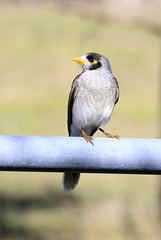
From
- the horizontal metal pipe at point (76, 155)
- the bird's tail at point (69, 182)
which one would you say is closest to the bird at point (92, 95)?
the bird's tail at point (69, 182)

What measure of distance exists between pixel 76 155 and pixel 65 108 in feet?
35.7

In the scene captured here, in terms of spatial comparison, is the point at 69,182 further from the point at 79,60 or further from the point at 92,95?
the point at 79,60

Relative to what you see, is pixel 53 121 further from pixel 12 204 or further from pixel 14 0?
pixel 14 0

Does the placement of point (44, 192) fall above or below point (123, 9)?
below

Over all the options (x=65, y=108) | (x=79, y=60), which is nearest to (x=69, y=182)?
(x=79, y=60)

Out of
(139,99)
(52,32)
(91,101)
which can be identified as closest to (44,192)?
(91,101)

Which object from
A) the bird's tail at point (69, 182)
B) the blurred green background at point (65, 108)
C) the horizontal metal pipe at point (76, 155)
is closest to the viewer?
the horizontal metal pipe at point (76, 155)

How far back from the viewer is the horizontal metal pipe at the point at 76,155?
4.34 feet

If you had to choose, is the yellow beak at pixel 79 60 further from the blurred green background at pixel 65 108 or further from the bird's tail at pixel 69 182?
the blurred green background at pixel 65 108

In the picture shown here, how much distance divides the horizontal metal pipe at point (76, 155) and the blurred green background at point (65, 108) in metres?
3.93

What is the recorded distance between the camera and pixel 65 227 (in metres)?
5.51

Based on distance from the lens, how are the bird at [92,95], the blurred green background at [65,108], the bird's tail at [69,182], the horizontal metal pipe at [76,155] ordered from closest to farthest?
the horizontal metal pipe at [76,155]
the bird's tail at [69,182]
the bird at [92,95]
the blurred green background at [65,108]

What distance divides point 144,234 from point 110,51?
10.9 m

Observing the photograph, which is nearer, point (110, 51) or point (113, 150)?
point (113, 150)
